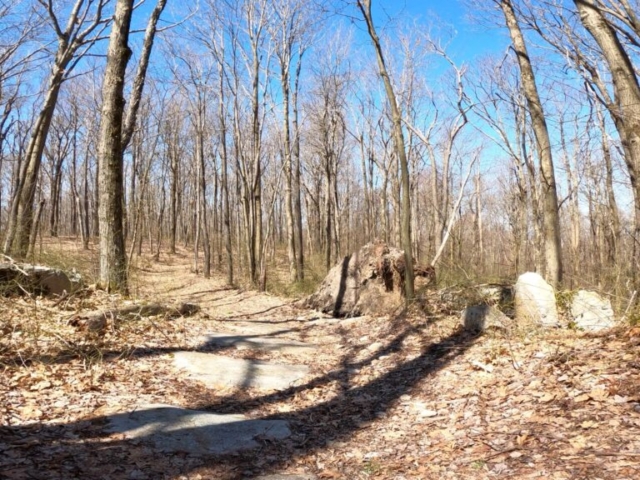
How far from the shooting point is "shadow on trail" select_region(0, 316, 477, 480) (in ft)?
9.59

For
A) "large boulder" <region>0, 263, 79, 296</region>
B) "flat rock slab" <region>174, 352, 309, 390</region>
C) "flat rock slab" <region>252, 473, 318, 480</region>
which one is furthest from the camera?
"large boulder" <region>0, 263, 79, 296</region>

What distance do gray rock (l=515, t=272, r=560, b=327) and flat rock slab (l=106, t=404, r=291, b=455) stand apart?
3591 mm

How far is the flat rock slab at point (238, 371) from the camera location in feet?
16.4

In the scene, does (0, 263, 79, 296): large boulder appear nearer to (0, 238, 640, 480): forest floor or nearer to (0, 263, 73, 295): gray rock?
(0, 263, 73, 295): gray rock

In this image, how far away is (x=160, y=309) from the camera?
689 centimetres

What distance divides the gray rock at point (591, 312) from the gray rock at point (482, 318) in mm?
834

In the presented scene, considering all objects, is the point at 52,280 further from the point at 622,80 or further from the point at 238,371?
the point at 622,80

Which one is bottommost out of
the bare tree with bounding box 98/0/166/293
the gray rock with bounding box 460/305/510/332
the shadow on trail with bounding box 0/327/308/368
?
the shadow on trail with bounding box 0/327/308/368

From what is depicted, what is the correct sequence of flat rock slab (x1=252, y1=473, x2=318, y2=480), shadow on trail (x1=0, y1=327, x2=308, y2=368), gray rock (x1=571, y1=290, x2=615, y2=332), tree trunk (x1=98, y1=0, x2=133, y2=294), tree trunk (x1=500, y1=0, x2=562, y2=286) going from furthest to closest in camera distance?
tree trunk (x1=500, y1=0, x2=562, y2=286) < tree trunk (x1=98, y1=0, x2=133, y2=294) < gray rock (x1=571, y1=290, x2=615, y2=332) < shadow on trail (x1=0, y1=327, x2=308, y2=368) < flat rock slab (x1=252, y1=473, x2=318, y2=480)

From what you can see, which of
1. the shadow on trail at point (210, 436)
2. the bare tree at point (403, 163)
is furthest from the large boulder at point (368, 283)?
the shadow on trail at point (210, 436)

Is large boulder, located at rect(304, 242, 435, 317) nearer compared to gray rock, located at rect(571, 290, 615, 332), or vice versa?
gray rock, located at rect(571, 290, 615, 332)

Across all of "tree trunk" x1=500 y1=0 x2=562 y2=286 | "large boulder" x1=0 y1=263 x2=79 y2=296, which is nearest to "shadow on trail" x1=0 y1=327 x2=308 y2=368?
"large boulder" x1=0 y1=263 x2=79 y2=296

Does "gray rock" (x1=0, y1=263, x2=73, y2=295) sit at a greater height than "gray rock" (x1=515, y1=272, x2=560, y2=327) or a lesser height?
greater

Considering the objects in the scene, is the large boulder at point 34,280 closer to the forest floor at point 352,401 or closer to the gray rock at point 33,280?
the gray rock at point 33,280
